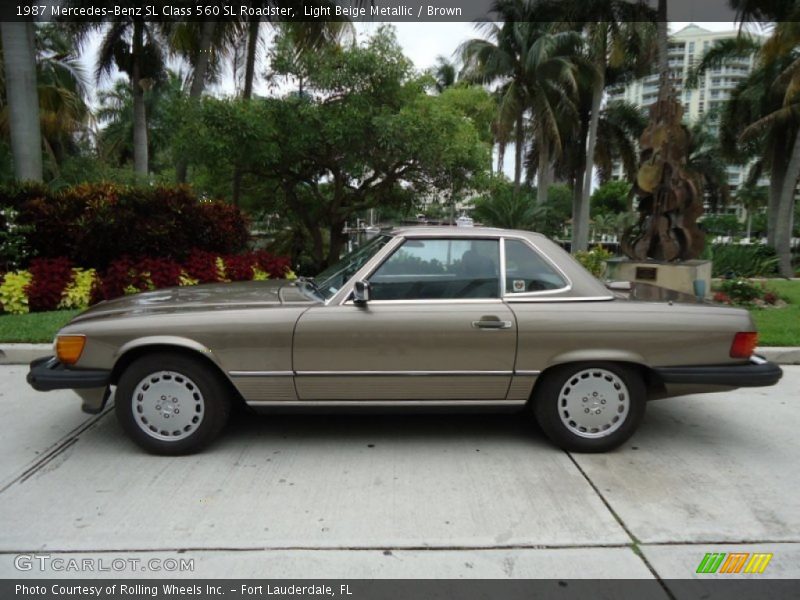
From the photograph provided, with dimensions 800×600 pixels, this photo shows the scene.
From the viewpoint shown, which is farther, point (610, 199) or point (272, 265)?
point (610, 199)

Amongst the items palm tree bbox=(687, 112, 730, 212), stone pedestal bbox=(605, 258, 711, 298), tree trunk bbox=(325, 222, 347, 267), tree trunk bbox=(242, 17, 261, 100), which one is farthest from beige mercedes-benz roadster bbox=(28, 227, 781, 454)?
palm tree bbox=(687, 112, 730, 212)

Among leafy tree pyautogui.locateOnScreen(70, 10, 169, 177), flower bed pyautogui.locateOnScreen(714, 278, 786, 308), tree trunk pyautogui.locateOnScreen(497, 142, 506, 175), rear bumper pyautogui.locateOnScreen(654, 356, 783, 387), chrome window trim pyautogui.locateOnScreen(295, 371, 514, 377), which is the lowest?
flower bed pyautogui.locateOnScreen(714, 278, 786, 308)

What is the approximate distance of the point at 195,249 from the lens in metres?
8.91

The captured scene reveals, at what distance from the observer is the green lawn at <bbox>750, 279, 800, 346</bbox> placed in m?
6.71

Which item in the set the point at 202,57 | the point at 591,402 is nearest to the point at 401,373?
the point at 591,402

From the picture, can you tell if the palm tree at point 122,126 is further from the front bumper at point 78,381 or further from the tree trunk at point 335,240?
the front bumper at point 78,381

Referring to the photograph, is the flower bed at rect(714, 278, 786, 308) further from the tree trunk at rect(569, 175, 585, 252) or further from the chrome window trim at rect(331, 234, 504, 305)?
the tree trunk at rect(569, 175, 585, 252)

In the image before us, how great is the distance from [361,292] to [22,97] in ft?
29.3

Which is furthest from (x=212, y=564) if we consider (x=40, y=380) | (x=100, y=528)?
(x=40, y=380)

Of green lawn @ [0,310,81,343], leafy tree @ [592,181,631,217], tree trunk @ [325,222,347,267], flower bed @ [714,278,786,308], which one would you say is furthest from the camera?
leafy tree @ [592,181,631,217]

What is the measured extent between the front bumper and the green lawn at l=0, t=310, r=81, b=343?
2.94 m

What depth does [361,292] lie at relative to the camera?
377 centimetres

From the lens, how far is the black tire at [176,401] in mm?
3785
